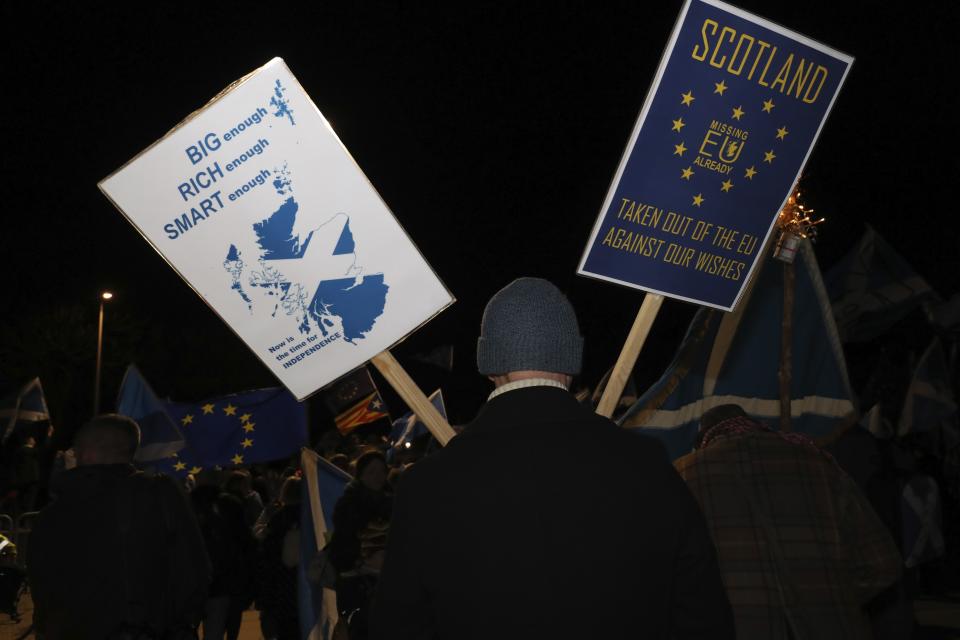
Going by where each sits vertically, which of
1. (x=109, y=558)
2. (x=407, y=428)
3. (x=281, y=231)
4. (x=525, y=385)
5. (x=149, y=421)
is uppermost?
(x=525, y=385)

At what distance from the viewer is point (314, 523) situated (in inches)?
340

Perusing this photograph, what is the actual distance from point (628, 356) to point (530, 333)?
1686 millimetres

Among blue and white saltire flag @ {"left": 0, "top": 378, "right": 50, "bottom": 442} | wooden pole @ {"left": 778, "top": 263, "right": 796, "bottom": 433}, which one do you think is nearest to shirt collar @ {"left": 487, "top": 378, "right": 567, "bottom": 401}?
wooden pole @ {"left": 778, "top": 263, "right": 796, "bottom": 433}

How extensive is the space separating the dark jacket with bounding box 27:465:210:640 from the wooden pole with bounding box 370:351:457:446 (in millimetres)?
1207

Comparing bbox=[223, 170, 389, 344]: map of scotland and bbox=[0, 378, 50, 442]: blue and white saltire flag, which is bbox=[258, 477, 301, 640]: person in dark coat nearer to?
bbox=[223, 170, 389, 344]: map of scotland

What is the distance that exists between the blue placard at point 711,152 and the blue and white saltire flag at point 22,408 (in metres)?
17.3

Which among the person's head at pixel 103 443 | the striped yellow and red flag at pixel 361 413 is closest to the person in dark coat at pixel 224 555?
the person's head at pixel 103 443

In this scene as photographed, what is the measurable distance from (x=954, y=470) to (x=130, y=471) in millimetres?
15286

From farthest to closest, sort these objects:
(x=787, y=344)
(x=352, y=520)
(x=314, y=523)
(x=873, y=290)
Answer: (x=873, y=290) → (x=314, y=523) → (x=352, y=520) → (x=787, y=344)

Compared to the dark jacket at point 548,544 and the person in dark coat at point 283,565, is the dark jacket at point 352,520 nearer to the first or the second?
the person in dark coat at point 283,565

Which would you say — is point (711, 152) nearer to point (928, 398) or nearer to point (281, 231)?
point (281, 231)

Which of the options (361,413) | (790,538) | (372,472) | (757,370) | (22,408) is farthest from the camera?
(22,408)

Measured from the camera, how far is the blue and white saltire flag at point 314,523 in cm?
854

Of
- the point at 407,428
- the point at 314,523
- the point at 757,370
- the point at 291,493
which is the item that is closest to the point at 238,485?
the point at 291,493
